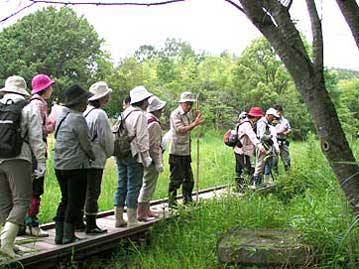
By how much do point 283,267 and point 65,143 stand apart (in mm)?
2238

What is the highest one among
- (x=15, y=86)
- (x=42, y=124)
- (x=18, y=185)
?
(x=15, y=86)

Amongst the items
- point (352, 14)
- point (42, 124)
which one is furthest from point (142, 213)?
point (352, 14)

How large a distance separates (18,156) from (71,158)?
530 mm

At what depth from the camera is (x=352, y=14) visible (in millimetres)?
3592

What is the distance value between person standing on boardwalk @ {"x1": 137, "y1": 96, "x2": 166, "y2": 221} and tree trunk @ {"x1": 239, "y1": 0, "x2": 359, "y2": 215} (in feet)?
8.55

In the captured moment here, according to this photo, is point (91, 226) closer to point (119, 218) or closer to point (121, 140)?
point (119, 218)

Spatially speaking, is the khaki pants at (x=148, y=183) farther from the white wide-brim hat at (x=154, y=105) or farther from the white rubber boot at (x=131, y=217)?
the white wide-brim hat at (x=154, y=105)

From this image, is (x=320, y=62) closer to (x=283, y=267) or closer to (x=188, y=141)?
(x=283, y=267)

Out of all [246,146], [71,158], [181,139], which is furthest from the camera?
[246,146]

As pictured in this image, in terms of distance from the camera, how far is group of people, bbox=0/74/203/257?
168 inches

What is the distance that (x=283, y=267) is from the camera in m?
3.55

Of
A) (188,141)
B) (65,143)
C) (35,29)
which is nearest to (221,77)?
(35,29)

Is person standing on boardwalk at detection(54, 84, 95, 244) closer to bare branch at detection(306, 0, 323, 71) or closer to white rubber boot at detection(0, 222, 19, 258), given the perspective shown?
white rubber boot at detection(0, 222, 19, 258)

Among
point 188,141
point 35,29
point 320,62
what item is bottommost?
point 188,141
